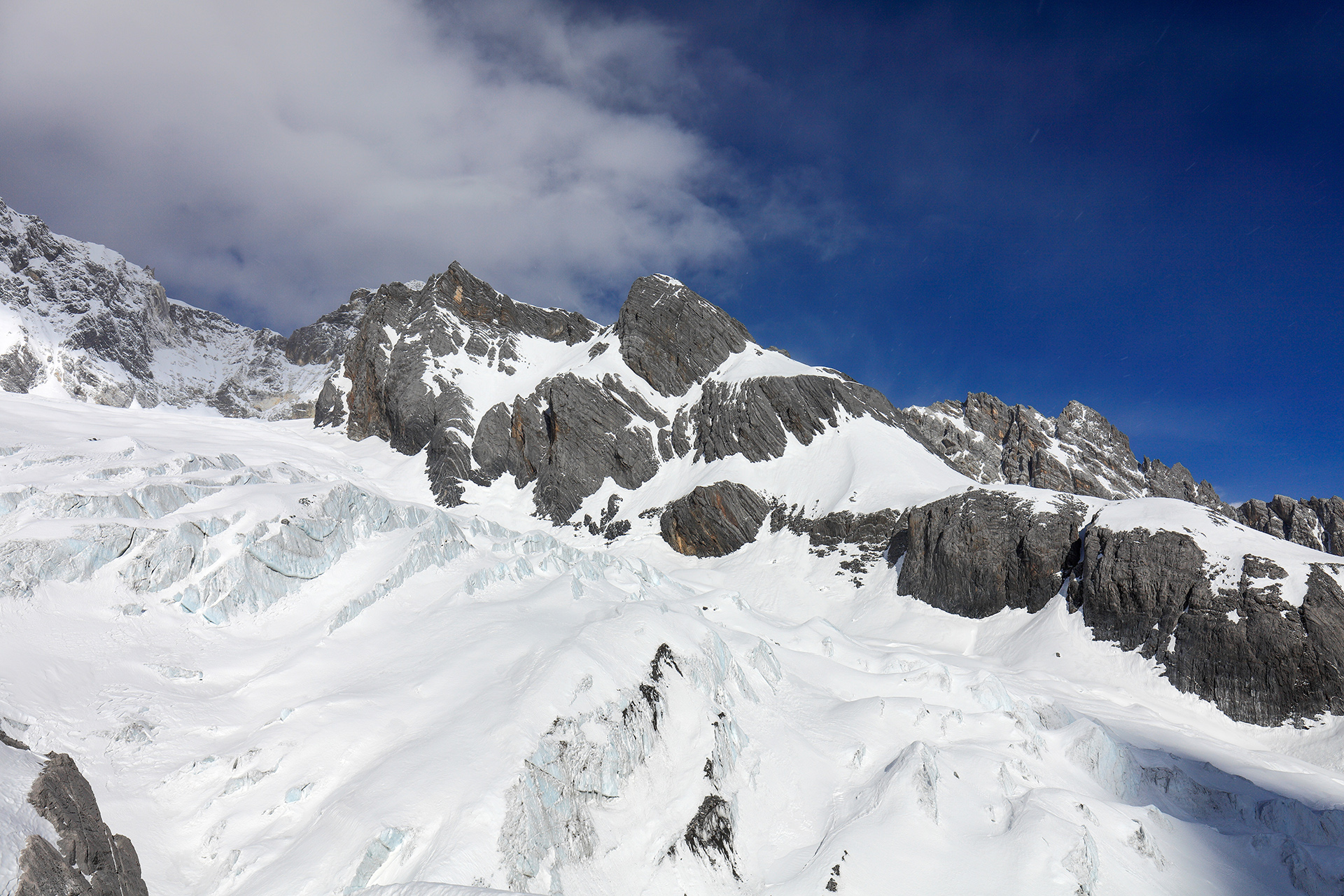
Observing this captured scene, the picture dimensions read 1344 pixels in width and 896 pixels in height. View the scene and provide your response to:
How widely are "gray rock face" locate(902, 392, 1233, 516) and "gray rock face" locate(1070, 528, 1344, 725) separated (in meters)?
51.3

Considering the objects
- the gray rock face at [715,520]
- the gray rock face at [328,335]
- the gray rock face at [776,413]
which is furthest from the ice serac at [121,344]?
the gray rock face at [715,520]

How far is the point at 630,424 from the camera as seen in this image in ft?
204

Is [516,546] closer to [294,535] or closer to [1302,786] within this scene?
[294,535]

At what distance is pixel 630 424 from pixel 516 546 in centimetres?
3575

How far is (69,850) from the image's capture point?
26.7 feet

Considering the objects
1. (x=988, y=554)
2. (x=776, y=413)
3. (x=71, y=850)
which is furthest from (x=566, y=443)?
(x=71, y=850)

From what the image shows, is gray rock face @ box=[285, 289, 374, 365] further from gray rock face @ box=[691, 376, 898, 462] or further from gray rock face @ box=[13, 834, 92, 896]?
gray rock face @ box=[13, 834, 92, 896]

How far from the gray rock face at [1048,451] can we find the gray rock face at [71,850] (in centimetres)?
8500

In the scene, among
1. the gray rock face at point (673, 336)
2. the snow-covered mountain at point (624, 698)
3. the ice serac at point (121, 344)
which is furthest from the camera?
the ice serac at point (121, 344)

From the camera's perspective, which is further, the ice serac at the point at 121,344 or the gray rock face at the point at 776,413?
the ice serac at the point at 121,344

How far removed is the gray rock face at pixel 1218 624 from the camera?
84.1 feet

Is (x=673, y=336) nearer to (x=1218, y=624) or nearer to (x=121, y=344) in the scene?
(x=1218, y=624)

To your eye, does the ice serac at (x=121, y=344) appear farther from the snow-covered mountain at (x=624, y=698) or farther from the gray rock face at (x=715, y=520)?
the snow-covered mountain at (x=624, y=698)

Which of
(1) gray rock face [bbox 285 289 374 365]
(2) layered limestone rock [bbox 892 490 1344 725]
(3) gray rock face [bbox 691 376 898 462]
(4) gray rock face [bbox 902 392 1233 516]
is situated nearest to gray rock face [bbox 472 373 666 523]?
(3) gray rock face [bbox 691 376 898 462]
